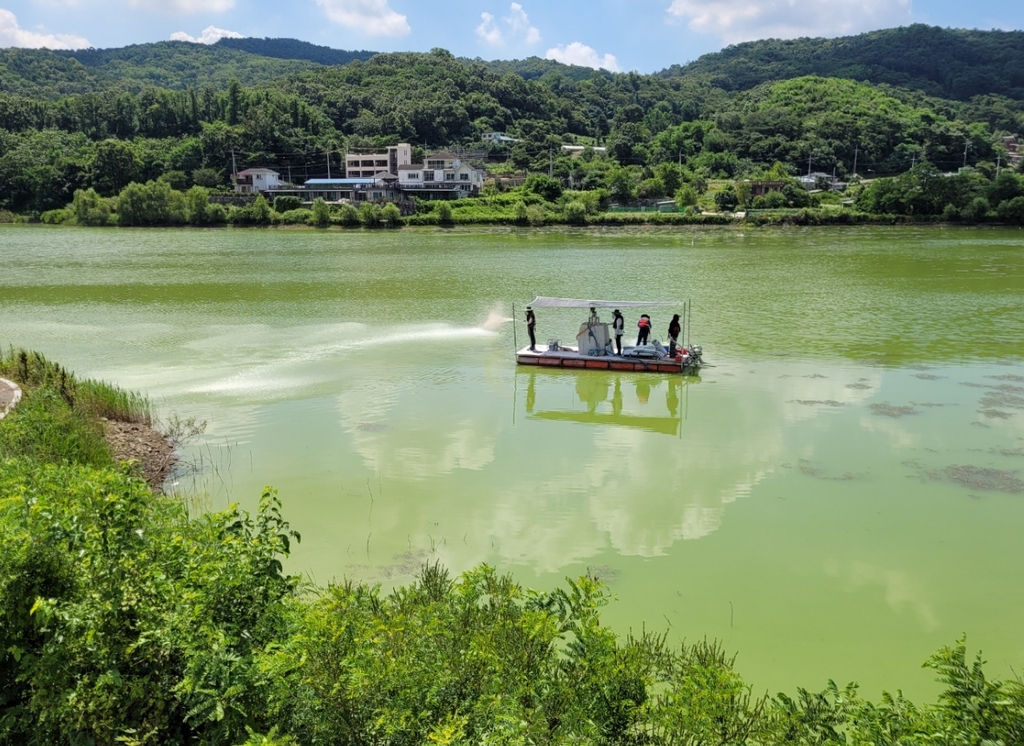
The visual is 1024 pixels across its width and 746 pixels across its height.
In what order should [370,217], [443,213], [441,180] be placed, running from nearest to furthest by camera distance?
1. [370,217]
2. [443,213]
3. [441,180]

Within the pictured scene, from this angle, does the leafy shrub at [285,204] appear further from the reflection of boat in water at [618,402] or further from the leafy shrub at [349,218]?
the reflection of boat in water at [618,402]

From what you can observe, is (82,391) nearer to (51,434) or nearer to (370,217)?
(51,434)

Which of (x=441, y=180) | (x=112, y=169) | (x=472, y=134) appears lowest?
(x=441, y=180)

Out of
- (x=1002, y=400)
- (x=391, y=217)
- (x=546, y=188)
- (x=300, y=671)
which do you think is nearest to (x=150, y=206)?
(x=391, y=217)

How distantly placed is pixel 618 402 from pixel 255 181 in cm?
9504

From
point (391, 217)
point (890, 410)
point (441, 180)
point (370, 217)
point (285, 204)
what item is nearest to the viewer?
point (890, 410)

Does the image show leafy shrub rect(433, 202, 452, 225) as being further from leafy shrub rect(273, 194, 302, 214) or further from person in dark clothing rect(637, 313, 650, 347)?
person in dark clothing rect(637, 313, 650, 347)

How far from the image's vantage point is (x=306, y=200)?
317 feet

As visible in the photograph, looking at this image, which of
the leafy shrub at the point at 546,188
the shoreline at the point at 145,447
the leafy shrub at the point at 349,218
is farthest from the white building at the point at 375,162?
the shoreline at the point at 145,447

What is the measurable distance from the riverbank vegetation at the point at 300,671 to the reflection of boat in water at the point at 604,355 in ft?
43.3

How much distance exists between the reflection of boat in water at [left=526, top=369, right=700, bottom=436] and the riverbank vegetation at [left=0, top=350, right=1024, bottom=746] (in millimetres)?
9630

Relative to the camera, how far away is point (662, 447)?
45.1ft

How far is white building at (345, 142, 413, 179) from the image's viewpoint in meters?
109

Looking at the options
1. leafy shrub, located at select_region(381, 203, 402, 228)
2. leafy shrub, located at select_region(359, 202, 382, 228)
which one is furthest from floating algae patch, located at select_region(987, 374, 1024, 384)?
leafy shrub, located at select_region(359, 202, 382, 228)
